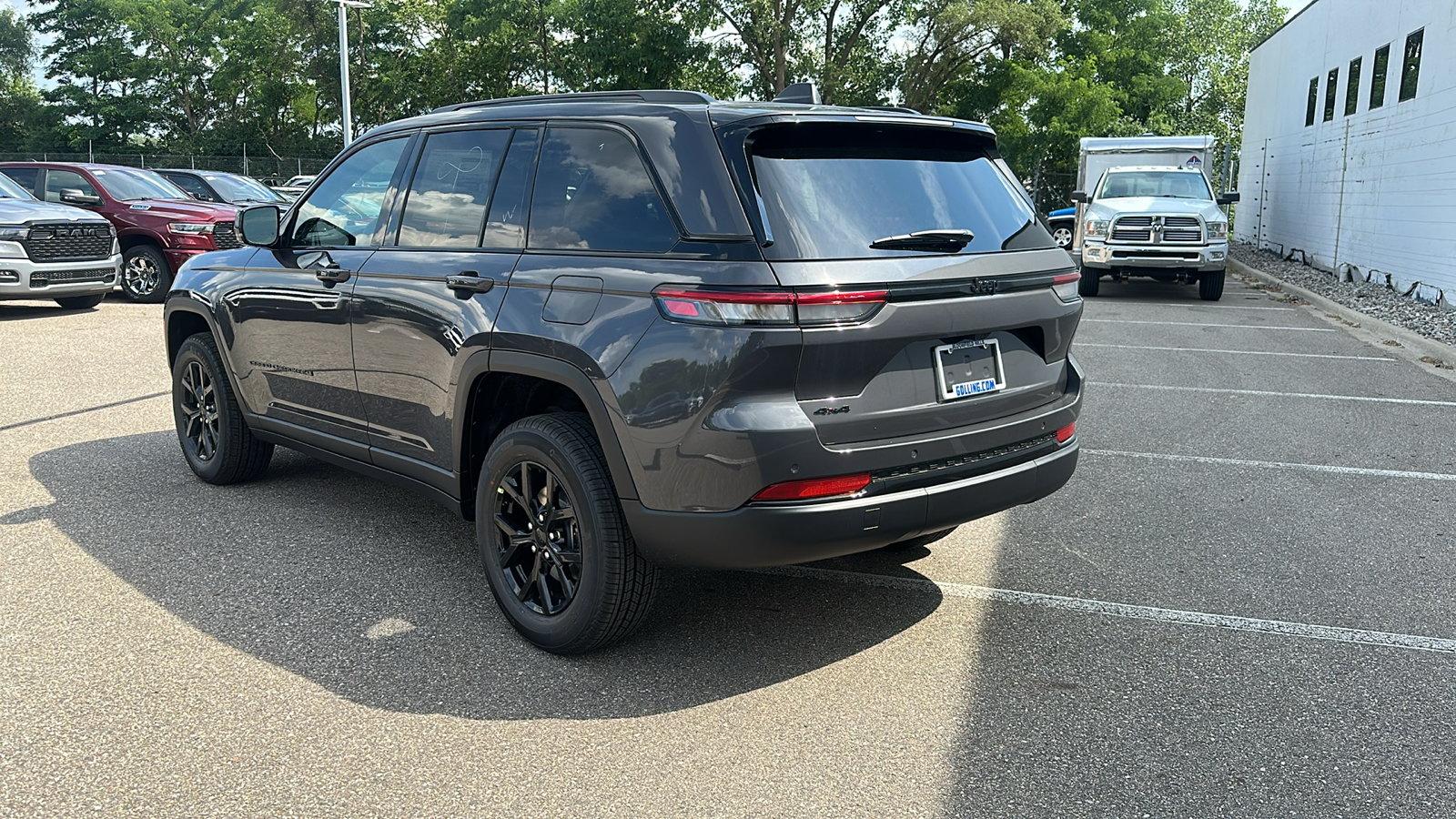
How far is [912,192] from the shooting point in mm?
3805

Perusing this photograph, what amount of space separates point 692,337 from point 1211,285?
1502 centimetres

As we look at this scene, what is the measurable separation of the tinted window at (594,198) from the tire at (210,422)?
8.27 feet

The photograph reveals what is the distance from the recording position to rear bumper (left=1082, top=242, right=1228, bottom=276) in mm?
16062

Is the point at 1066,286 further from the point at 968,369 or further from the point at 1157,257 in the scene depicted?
the point at 1157,257

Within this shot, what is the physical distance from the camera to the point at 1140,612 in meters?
4.31

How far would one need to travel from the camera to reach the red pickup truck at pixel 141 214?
14859mm

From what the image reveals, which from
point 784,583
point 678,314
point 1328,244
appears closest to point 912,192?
point 678,314

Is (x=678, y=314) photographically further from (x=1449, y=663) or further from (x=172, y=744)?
(x=1449, y=663)

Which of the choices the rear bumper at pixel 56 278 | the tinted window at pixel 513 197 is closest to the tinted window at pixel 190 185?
the rear bumper at pixel 56 278

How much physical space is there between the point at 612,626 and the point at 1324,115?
2278cm

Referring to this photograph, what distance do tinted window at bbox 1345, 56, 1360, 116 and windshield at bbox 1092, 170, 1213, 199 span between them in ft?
13.6

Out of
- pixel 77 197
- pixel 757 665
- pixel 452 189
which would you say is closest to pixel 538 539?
pixel 757 665

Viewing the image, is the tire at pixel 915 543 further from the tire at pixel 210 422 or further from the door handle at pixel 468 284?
the tire at pixel 210 422

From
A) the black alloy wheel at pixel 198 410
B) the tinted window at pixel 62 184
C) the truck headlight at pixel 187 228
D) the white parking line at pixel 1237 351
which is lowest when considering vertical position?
the white parking line at pixel 1237 351
